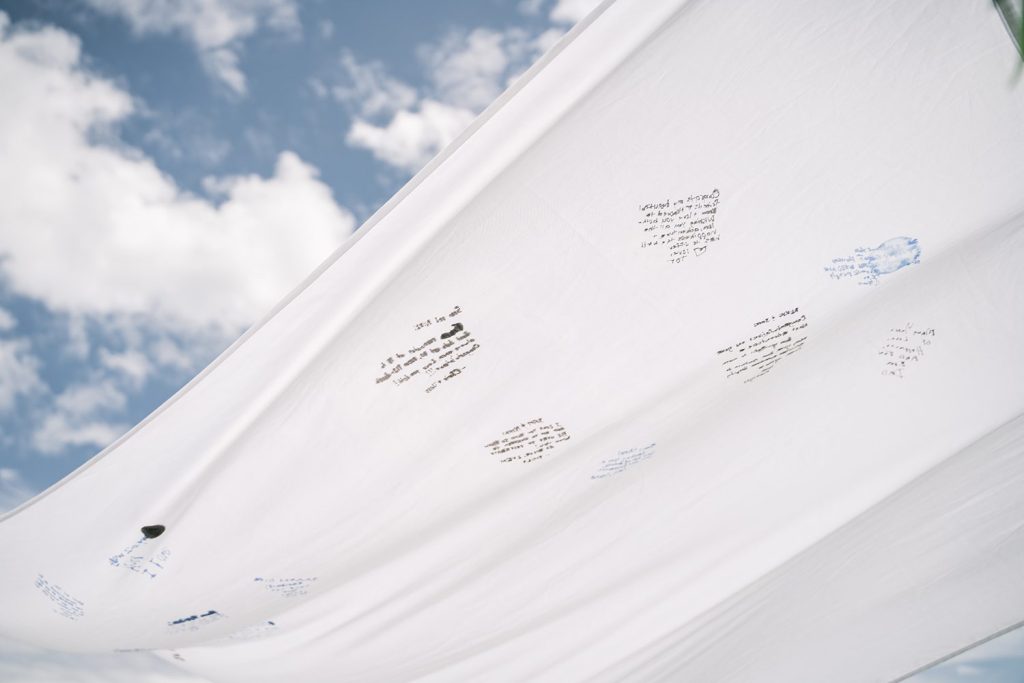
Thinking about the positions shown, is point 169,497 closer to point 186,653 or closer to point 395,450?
point 395,450

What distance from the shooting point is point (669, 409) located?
0.84m

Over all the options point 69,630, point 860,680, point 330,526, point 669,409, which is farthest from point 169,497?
point 860,680

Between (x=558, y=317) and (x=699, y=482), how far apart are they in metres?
0.43
